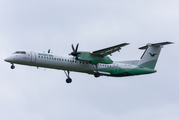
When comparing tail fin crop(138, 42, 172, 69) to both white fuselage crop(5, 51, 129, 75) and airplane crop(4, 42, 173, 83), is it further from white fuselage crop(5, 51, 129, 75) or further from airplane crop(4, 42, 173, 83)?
white fuselage crop(5, 51, 129, 75)

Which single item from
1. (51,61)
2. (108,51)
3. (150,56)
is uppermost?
(108,51)

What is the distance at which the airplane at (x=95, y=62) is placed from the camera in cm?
2683

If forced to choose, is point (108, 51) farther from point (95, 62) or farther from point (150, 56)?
point (150, 56)

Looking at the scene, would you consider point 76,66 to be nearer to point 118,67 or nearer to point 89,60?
point 89,60

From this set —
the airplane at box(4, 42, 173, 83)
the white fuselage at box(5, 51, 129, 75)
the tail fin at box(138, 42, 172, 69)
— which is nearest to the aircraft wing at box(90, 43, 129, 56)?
the airplane at box(4, 42, 173, 83)

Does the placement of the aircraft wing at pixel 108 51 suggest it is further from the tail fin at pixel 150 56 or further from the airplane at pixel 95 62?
the tail fin at pixel 150 56

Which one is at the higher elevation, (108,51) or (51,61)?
(108,51)

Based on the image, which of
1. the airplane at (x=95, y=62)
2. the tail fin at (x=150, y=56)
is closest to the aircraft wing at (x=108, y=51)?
the airplane at (x=95, y=62)

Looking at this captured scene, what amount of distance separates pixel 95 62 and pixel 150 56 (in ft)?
22.6

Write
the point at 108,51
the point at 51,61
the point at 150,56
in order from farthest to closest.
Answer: the point at 150,56 < the point at 108,51 < the point at 51,61

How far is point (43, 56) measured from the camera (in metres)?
27.2

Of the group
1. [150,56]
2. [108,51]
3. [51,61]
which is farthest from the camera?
[150,56]

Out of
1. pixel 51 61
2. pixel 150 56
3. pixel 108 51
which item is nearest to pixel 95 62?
pixel 108 51

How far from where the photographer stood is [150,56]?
3266cm
